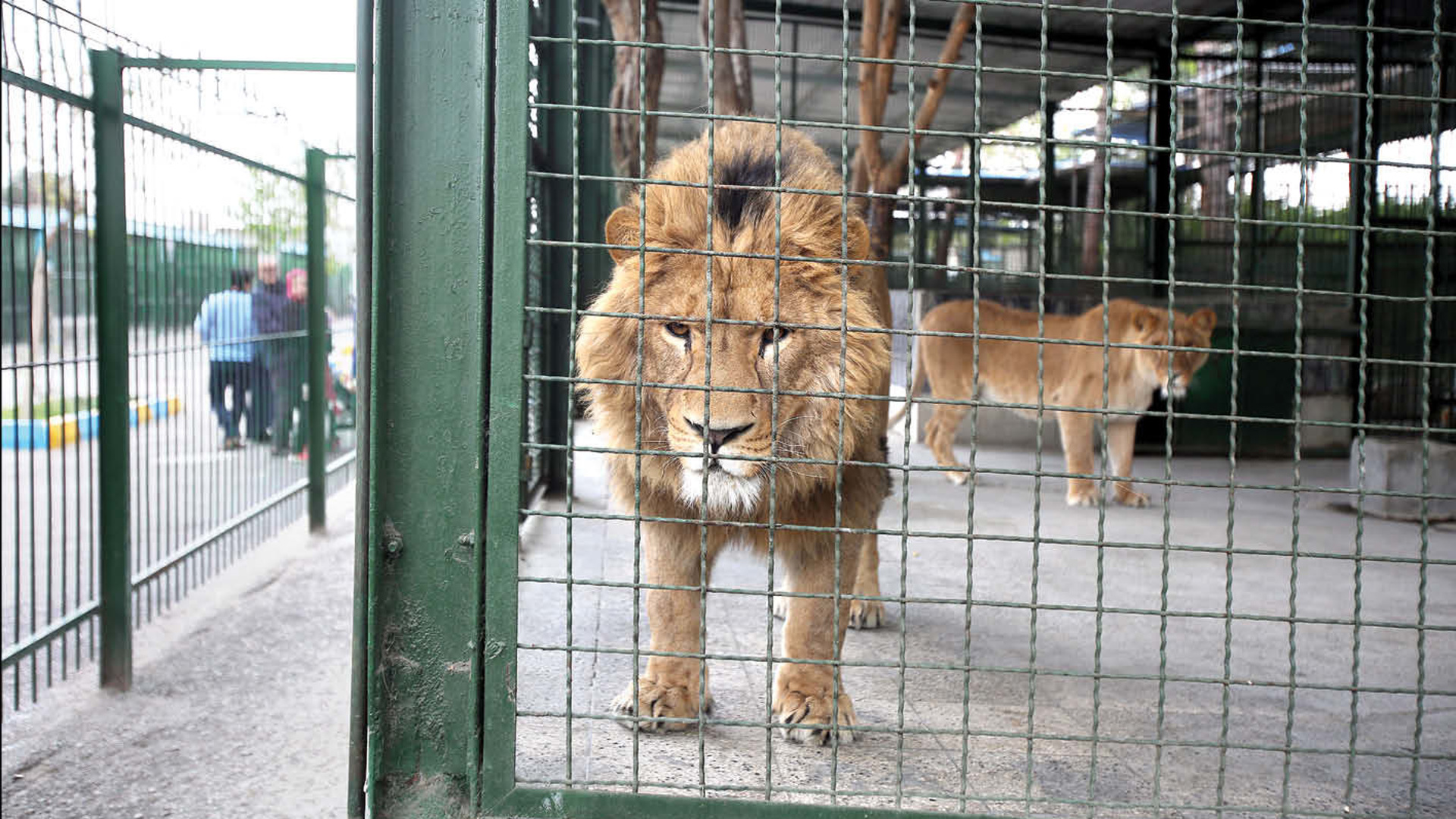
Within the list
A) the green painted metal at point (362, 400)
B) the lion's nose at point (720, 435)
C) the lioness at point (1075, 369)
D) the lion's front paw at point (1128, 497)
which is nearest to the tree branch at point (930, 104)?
the lioness at point (1075, 369)

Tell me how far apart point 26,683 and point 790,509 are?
403cm

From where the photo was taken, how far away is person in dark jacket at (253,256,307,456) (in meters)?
7.17

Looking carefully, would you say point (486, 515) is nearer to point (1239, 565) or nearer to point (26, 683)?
point (26, 683)

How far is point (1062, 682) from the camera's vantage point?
395 centimetres

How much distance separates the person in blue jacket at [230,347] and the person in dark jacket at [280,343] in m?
0.18

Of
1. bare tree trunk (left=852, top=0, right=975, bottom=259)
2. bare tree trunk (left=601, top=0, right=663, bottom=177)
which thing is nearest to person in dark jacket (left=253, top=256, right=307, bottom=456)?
bare tree trunk (left=601, top=0, right=663, bottom=177)

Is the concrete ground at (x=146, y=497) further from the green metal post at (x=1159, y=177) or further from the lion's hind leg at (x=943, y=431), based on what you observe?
the green metal post at (x=1159, y=177)

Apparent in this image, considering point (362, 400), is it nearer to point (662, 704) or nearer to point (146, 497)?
point (662, 704)

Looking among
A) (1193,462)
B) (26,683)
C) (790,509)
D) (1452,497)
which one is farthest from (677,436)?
(1193,462)

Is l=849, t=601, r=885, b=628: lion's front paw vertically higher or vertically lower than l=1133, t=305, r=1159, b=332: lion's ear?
lower

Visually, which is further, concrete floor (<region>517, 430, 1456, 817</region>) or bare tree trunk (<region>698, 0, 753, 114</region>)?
bare tree trunk (<region>698, 0, 753, 114</region>)

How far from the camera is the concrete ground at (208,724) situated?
3547mm

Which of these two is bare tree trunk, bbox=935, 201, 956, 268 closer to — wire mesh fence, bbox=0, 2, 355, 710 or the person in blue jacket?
wire mesh fence, bbox=0, 2, 355, 710

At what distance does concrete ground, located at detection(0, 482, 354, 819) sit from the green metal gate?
34.9 inches
